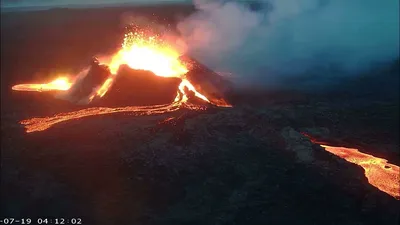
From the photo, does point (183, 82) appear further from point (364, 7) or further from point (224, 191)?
point (364, 7)

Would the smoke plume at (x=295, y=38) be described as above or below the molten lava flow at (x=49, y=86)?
above

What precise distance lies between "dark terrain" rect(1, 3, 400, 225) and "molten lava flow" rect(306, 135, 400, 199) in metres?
0.50

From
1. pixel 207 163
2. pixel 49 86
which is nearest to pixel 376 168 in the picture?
pixel 207 163

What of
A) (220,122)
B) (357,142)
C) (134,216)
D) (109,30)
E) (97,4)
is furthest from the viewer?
(97,4)

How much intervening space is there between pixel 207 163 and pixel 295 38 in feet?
119

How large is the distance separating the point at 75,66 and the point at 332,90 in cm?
2289

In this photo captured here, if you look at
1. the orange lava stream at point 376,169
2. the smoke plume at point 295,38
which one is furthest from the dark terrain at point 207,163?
the smoke plume at point 295,38

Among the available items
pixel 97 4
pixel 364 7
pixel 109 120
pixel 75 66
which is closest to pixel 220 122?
pixel 109 120

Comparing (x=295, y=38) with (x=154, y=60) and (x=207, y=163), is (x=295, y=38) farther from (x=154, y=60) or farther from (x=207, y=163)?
(x=207, y=163)

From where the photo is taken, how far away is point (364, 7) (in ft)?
196

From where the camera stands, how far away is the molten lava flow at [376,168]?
17.3m

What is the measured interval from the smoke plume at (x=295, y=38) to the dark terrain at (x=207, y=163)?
9.43m

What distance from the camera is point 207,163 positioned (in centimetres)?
1914

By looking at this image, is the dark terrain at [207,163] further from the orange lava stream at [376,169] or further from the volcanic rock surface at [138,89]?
the volcanic rock surface at [138,89]
